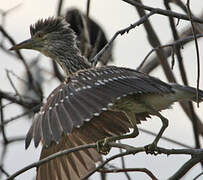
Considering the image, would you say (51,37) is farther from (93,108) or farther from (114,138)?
(93,108)

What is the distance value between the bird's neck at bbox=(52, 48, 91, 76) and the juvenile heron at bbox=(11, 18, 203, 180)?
12 millimetres

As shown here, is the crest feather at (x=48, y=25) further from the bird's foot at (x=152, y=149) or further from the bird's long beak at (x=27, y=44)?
the bird's foot at (x=152, y=149)

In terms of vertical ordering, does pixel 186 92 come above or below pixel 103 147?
above

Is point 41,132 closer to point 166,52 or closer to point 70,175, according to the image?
point 70,175

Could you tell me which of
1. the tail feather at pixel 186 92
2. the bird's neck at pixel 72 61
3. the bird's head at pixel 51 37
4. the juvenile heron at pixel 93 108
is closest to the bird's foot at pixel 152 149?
the juvenile heron at pixel 93 108

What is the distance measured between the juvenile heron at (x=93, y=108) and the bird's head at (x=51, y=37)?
1.19 feet

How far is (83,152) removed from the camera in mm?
4789

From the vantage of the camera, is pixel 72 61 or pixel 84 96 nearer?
pixel 84 96

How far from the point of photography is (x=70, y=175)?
4.65 metres

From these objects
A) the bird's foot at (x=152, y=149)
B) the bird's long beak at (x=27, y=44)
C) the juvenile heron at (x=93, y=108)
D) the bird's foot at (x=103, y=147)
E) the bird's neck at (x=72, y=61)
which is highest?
the bird's long beak at (x=27, y=44)

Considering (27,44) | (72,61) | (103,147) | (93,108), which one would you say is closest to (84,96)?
(93,108)

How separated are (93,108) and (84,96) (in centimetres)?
22

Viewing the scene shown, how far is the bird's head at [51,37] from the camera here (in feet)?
18.5

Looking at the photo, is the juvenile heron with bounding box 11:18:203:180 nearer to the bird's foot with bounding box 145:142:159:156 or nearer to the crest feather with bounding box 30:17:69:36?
the bird's foot with bounding box 145:142:159:156
